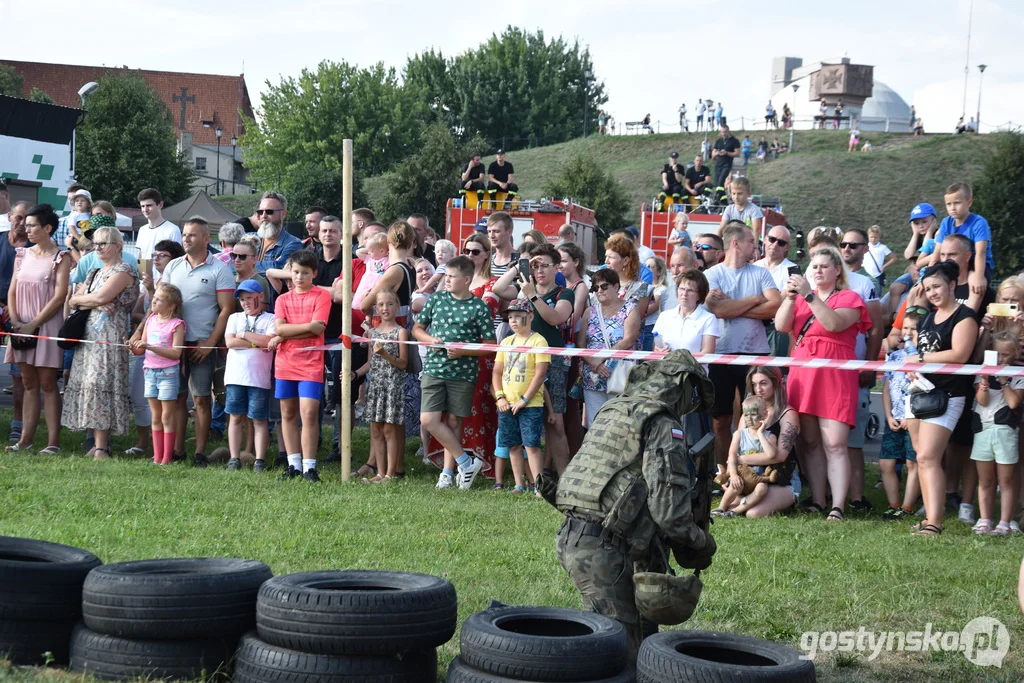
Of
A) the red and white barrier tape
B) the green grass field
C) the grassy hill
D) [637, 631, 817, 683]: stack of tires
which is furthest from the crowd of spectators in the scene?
the grassy hill

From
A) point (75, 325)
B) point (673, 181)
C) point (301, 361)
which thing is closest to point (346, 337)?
point (301, 361)

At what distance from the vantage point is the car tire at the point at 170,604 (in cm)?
461

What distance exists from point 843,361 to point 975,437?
1.21 metres

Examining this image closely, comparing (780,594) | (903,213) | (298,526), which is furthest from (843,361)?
(903,213)

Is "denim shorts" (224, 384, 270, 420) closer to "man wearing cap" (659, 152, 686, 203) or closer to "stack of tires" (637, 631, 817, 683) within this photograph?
"stack of tires" (637, 631, 817, 683)

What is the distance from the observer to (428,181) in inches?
2458

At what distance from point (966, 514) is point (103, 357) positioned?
8046 millimetres

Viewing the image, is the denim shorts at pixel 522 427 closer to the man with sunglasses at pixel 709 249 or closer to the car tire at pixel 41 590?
the man with sunglasses at pixel 709 249

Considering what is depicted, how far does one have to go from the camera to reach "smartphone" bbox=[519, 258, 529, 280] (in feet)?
32.4

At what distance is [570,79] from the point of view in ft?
319

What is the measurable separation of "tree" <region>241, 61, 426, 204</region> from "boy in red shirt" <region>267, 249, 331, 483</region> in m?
69.2

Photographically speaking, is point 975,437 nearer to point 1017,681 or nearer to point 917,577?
point 917,577

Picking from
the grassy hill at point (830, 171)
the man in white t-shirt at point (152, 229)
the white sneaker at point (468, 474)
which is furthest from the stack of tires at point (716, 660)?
the grassy hill at point (830, 171)

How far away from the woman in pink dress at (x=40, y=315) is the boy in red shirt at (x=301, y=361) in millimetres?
2583
